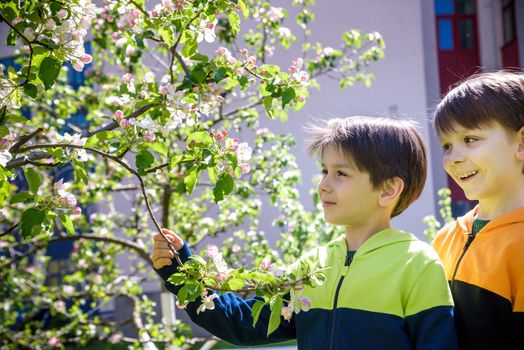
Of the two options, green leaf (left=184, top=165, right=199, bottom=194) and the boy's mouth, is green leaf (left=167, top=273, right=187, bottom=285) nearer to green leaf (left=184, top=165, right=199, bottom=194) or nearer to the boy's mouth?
green leaf (left=184, top=165, right=199, bottom=194)

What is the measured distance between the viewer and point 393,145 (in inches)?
72.5

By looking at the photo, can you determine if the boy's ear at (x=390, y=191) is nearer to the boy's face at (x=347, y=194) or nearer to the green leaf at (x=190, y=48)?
the boy's face at (x=347, y=194)

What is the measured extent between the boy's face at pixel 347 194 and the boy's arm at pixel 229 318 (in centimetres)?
30

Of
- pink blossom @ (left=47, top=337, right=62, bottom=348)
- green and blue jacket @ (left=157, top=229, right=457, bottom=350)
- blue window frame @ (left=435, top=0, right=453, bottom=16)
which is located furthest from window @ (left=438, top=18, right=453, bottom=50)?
green and blue jacket @ (left=157, top=229, right=457, bottom=350)

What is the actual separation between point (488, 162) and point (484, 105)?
0.47 feet

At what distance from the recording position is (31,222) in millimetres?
1635

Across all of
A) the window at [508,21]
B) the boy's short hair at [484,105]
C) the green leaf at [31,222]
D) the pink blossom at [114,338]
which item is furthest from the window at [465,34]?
the green leaf at [31,222]

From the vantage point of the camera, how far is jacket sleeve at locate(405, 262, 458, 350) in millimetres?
1582

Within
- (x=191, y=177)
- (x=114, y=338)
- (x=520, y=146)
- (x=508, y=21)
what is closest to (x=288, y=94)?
(x=191, y=177)

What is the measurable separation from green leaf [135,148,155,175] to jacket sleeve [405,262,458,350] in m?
0.64

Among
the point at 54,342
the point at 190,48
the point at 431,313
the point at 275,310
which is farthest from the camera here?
the point at 54,342

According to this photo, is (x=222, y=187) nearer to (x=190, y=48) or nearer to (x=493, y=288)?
(x=190, y=48)

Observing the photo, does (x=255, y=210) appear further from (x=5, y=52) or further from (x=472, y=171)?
(x=5, y=52)

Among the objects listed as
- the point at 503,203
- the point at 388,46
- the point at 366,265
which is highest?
the point at 388,46
